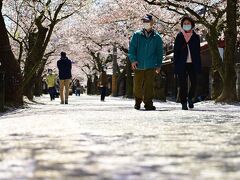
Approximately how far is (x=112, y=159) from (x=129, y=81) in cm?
3142

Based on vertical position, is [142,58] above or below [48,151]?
above

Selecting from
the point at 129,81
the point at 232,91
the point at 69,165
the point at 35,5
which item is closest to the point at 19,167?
the point at 69,165

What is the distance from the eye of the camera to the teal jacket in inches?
422

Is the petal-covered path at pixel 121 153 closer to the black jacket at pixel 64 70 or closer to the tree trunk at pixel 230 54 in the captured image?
the tree trunk at pixel 230 54

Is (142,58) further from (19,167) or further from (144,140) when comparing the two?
(19,167)

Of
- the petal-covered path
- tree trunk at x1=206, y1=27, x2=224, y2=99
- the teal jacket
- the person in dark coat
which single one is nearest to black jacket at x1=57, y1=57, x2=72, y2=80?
tree trunk at x1=206, y1=27, x2=224, y2=99

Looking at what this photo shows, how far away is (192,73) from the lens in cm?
1087

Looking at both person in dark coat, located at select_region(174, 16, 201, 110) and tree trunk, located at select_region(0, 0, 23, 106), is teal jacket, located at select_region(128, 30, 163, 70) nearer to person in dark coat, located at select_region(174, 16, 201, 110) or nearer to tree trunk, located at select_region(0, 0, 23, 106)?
person in dark coat, located at select_region(174, 16, 201, 110)

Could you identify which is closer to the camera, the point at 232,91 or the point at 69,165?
the point at 69,165

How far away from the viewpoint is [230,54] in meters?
16.1

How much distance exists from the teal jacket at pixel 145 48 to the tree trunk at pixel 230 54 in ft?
18.3

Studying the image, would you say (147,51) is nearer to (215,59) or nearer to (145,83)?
(145,83)

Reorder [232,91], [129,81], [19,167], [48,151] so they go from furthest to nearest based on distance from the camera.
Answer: [129,81] < [232,91] < [48,151] < [19,167]

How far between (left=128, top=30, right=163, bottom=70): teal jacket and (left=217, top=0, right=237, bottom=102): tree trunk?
559cm
